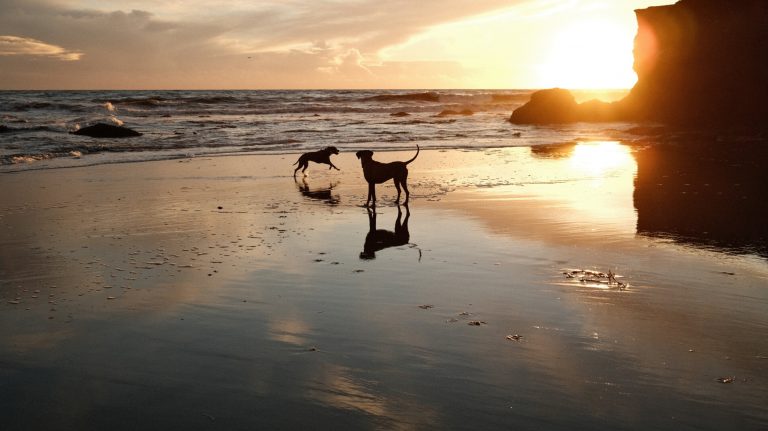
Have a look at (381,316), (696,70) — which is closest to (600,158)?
(381,316)

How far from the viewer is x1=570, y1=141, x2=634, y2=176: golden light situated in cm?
1639

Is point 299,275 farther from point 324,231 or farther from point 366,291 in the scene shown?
point 324,231

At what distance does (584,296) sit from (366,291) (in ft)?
7.13

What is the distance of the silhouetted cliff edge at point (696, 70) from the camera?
98.6 ft

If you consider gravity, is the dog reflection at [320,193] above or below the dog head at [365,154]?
below

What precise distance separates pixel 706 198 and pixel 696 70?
25.0 meters

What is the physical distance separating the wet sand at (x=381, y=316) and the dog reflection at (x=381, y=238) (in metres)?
0.06

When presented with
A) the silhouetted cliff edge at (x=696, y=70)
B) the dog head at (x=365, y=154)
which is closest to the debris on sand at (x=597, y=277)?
the dog head at (x=365, y=154)

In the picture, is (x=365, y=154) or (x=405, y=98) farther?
(x=405, y=98)

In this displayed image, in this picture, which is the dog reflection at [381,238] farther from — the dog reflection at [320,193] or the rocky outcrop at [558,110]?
the rocky outcrop at [558,110]

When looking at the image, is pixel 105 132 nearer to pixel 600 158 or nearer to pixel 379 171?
pixel 379 171

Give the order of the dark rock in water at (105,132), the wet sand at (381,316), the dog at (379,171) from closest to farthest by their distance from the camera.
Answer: the wet sand at (381,316) → the dog at (379,171) → the dark rock in water at (105,132)

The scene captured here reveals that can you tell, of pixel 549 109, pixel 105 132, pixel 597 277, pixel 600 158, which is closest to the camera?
pixel 597 277

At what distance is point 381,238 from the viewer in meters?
8.70
